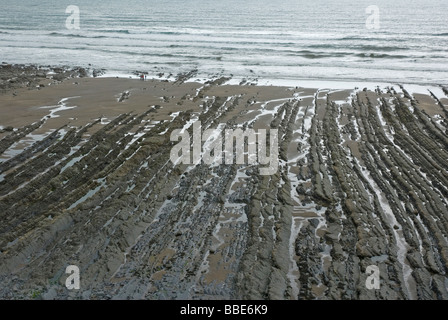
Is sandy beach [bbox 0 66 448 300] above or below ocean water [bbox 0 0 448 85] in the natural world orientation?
below

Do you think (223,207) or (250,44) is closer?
(223,207)

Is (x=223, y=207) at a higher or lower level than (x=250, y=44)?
lower

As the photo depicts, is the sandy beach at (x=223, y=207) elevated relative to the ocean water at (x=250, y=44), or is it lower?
lower

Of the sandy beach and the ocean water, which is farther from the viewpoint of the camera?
the ocean water
